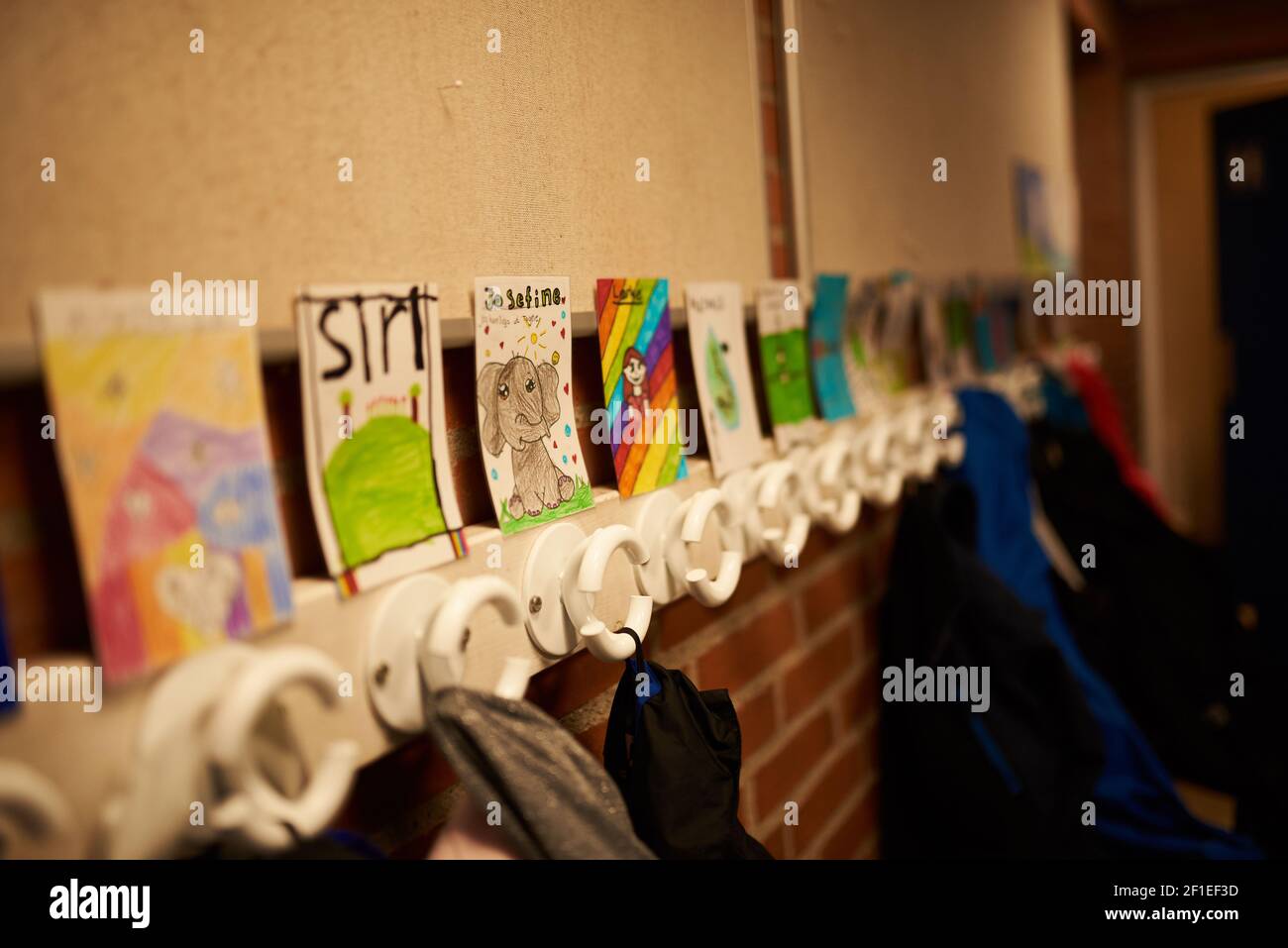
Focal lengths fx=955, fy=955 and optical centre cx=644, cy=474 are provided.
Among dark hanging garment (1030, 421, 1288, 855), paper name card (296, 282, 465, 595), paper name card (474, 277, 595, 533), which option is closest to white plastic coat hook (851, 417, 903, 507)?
paper name card (474, 277, 595, 533)

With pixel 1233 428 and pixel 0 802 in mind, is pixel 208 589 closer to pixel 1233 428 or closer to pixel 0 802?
pixel 0 802

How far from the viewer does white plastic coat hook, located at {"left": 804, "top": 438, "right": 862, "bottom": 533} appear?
962mm

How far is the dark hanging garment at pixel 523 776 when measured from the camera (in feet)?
1.62

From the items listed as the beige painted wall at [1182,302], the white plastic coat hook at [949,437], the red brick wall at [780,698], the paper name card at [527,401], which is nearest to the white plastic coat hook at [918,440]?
the white plastic coat hook at [949,437]

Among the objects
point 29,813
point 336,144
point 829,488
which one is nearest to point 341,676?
point 29,813

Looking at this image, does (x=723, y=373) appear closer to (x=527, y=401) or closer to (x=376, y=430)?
(x=527, y=401)

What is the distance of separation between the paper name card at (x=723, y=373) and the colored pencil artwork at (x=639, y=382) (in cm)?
4

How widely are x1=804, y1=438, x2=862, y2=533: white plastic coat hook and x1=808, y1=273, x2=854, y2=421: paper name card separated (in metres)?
0.12

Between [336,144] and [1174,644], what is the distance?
1.65m

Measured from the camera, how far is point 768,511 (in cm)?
90

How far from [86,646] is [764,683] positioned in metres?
0.72

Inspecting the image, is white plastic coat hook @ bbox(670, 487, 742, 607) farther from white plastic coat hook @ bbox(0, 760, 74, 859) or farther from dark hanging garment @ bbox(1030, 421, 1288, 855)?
dark hanging garment @ bbox(1030, 421, 1288, 855)

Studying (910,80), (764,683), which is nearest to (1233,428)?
(910,80)
